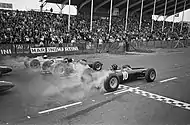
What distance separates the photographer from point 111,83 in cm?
774

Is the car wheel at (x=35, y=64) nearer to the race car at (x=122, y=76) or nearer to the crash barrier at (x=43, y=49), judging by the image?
the race car at (x=122, y=76)

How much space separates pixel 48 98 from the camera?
6.95 metres

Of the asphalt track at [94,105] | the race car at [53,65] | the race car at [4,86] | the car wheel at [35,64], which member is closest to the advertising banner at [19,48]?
the race car at [53,65]

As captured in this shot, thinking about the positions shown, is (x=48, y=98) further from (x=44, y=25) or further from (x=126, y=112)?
(x=44, y=25)

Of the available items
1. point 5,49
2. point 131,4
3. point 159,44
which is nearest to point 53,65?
point 5,49

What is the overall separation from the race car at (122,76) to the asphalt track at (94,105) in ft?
0.85

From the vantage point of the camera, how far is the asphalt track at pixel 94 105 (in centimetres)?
550

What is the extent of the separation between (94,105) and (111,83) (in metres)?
1.48

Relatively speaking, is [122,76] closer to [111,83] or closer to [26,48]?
[111,83]

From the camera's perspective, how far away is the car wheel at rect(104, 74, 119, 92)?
7.53 m

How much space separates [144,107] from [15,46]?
10.9m

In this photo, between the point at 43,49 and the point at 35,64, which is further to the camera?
the point at 43,49

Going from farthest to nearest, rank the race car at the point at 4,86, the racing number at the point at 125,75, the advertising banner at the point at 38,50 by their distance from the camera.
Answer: the advertising banner at the point at 38,50, the racing number at the point at 125,75, the race car at the point at 4,86

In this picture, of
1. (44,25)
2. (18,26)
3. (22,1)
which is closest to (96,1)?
(22,1)
